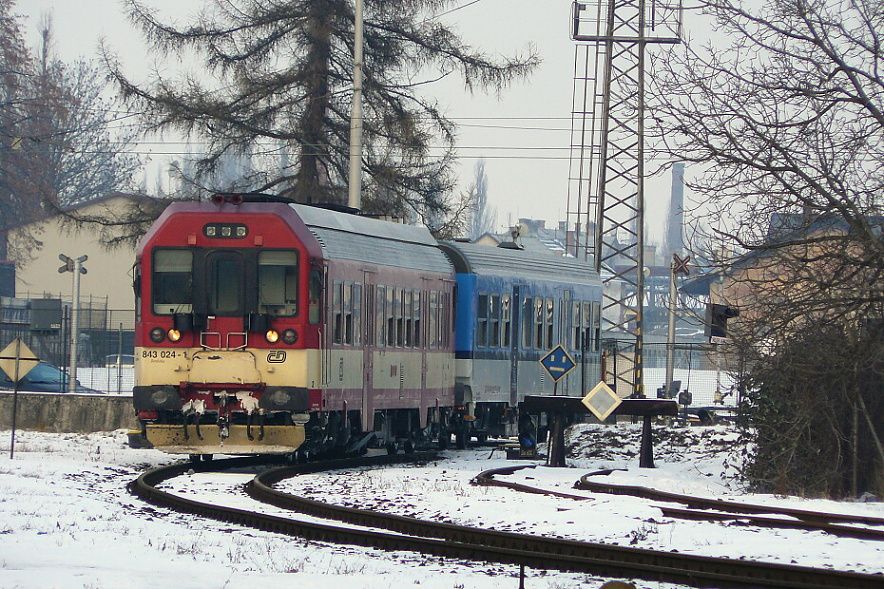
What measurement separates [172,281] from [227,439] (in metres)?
2.18

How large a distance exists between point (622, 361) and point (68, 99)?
39240mm

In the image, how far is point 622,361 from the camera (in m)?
49.5

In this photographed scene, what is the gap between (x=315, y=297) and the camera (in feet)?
66.3

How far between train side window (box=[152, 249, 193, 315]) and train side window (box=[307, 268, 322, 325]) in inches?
61.4

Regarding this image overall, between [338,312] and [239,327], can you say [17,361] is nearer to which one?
[239,327]

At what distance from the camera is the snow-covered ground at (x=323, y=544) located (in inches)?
436

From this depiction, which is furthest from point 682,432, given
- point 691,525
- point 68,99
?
point 68,99

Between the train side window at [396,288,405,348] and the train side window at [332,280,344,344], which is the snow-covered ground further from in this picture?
the train side window at [396,288,405,348]

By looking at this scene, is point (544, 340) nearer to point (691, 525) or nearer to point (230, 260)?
point (230, 260)

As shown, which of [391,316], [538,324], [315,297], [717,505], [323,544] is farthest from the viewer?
[538,324]

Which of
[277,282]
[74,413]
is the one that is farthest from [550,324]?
[277,282]

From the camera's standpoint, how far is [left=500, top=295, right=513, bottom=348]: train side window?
1095 inches

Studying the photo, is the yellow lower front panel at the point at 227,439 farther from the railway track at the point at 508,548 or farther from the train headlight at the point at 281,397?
the railway track at the point at 508,548

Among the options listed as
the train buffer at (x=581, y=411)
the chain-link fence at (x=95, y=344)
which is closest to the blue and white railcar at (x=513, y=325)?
the train buffer at (x=581, y=411)
